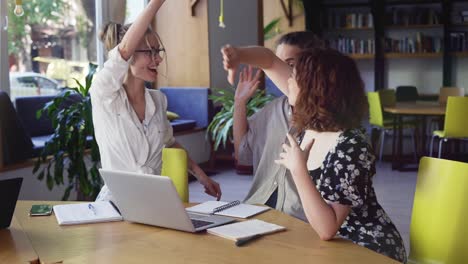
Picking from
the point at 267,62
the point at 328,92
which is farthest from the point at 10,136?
the point at 328,92

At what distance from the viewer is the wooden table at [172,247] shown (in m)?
1.81

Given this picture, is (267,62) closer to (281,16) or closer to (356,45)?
(356,45)

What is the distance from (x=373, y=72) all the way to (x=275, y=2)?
209cm

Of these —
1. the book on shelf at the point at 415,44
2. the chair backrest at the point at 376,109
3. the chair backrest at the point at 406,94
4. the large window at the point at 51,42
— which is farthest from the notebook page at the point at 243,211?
the book on shelf at the point at 415,44

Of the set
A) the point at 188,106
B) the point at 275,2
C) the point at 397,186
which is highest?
the point at 275,2

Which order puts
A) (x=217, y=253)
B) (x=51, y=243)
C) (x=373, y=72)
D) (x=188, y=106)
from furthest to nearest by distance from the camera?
(x=373, y=72) → (x=188, y=106) → (x=51, y=243) → (x=217, y=253)

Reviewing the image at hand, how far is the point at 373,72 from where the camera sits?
10.1m

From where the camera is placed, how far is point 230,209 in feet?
7.80

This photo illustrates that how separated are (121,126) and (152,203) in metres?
0.77

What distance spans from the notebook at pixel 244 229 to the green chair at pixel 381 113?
19.3 ft

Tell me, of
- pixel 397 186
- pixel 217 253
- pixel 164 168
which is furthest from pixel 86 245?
pixel 397 186

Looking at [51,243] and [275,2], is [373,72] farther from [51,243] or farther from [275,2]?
[51,243]

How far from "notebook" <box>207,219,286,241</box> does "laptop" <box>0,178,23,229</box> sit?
0.65 meters

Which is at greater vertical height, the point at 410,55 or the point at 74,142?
the point at 410,55
